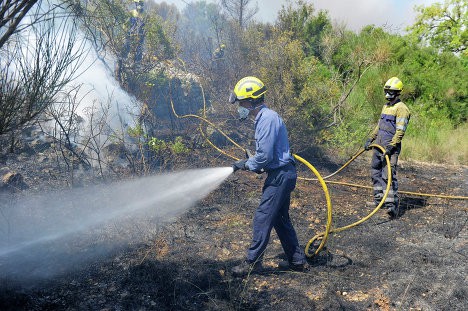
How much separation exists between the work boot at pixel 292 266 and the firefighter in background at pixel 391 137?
2247 mm

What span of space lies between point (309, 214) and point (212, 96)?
4417mm

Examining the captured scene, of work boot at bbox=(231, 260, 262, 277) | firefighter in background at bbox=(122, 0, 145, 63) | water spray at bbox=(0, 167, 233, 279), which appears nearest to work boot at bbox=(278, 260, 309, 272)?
work boot at bbox=(231, 260, 262, 277)

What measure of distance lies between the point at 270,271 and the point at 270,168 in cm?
113

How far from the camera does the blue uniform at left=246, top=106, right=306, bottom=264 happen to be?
12.1ft

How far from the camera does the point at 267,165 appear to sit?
376 centimetres

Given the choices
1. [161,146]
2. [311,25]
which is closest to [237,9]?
[311,25]

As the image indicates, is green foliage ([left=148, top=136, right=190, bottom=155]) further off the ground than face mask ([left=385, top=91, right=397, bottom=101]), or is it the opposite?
face mask ([left=385, top=91, right=397, bottom=101])

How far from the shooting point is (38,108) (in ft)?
10.8

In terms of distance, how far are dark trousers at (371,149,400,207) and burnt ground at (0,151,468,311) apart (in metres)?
0.30

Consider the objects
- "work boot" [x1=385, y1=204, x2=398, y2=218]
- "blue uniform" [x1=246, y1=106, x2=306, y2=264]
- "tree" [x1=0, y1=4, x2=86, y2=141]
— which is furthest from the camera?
"work boot" [x1=385, y1=204, x2=398, y2=218]

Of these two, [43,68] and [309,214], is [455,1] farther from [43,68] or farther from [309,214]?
[43,68]

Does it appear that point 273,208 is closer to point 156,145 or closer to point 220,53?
point 156,145

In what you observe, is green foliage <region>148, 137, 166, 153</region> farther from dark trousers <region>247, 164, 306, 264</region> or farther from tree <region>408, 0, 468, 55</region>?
tree <region>408, 0, 468, 55</region>

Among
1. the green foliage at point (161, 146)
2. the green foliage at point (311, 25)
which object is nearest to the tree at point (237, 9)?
the green foliage at point (311, 25)
